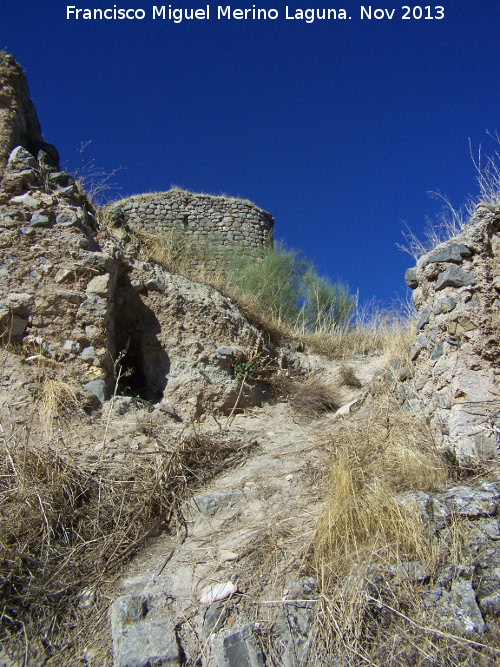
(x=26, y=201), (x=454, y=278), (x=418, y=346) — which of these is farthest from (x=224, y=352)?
(x=26, y=201)

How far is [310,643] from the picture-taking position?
2480 mm

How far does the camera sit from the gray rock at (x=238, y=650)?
243 cm

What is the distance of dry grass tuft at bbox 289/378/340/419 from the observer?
17.8ft

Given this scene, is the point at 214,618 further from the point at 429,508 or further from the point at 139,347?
the point at 139,347

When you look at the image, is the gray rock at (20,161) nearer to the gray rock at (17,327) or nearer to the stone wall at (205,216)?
the gray rock at (17,327)

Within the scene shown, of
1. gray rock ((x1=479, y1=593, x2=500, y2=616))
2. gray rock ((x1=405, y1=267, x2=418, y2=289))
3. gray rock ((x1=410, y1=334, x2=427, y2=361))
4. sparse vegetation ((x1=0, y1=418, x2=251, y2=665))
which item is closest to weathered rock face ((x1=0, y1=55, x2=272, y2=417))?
sparse vegetation ((x1=0, y1=418, x2=251, y2=665))

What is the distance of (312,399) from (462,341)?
1944 millimetres

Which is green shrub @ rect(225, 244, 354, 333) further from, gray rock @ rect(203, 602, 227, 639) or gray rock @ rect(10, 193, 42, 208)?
gray rock @ rect(203, 602, 227, 639)

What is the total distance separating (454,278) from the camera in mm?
4191

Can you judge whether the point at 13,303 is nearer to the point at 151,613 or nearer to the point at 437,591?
the point at 151,613

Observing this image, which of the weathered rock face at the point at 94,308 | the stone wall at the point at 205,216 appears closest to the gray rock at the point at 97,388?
the weathered rock face at the point at 94,308

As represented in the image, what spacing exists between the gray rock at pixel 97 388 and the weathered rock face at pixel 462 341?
2.72 m

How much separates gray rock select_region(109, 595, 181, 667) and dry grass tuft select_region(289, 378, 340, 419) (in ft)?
9.67

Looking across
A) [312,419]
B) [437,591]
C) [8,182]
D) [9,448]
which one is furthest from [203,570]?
[8,182]
